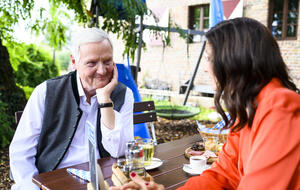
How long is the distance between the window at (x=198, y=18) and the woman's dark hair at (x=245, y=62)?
8.01 meters

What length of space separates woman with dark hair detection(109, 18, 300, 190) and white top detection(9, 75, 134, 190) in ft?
2.29

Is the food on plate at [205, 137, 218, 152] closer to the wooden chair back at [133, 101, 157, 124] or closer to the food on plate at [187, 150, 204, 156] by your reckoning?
the food on plate at [187, 150, 204, 156]

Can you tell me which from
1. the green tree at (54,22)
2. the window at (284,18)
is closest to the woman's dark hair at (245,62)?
the green tree at (54,22)

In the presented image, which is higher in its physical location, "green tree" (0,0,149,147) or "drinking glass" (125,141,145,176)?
"green tree" (0,0,149,147)

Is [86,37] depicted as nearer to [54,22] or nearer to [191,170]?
[191,170]

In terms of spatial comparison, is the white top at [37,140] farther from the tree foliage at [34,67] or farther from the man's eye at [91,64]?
the tree foliage at [34,67]

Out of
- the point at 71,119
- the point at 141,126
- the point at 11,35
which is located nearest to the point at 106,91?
the point at 71,119

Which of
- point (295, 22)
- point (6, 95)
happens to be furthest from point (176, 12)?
point (6, 95)

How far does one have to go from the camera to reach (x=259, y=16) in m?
7.36

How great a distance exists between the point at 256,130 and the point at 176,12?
8.73 meters

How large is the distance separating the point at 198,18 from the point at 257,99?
831cm

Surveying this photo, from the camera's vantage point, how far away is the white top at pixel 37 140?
5.57 ft

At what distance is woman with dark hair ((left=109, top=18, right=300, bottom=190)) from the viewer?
824mm

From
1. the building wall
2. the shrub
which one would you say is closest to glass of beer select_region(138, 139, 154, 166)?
the shrub
